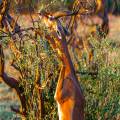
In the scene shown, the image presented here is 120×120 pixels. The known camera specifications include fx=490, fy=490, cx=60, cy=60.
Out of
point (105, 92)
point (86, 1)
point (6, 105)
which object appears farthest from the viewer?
point (6, 105)

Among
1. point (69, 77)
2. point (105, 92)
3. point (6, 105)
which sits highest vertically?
point (69, 77)

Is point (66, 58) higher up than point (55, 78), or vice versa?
point (66, 58)

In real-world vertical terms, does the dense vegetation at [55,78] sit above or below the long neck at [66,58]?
below

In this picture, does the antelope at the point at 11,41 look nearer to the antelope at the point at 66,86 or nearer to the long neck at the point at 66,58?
the antelope at the point at 66,86

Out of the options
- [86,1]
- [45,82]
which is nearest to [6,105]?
[45,82]

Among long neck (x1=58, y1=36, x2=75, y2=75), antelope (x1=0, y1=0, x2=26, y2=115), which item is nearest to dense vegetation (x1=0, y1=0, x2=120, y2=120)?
antelope (x1=0, y1=0, x2=26, y2=115)

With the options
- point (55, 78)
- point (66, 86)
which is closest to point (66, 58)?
point (66, 86)

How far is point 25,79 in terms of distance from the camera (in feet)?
17.3

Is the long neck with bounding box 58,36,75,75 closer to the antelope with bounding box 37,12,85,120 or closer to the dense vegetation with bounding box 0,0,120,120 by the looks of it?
the antelope with bounding box 37,12,85,120

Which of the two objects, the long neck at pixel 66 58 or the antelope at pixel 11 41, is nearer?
the long neck at pixel 66 58

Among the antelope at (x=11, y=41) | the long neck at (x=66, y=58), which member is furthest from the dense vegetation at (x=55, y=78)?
the long neck at (x=66, y=58)

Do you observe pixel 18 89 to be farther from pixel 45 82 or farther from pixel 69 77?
pixel 69 77

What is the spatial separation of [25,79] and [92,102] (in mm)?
823

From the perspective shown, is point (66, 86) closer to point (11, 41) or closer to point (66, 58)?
point (66, 58)
